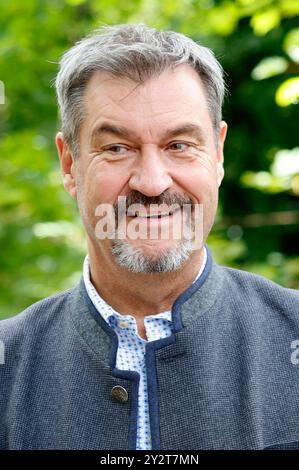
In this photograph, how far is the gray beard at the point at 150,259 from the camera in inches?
75.0

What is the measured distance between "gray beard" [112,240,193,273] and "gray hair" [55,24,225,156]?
335 mm

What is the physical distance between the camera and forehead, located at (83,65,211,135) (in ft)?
6.23

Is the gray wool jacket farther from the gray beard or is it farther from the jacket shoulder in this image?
the gray beard

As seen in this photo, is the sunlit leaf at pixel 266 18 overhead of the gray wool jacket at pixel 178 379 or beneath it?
overhead

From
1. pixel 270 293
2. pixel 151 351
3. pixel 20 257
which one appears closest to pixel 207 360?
pixel 151 351

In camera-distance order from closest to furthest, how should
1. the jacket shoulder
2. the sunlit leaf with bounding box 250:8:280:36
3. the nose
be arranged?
the nose, the jacket shoulder, the sunlit leaf with bounding box 250:8:280:36

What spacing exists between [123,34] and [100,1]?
90.4 inches

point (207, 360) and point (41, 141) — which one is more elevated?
point (41, 141)

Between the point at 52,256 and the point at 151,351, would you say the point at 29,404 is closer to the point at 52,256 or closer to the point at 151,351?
the point at 151,351

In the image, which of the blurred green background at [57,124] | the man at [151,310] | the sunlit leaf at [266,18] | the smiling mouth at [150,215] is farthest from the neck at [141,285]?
the sunlit leaf at [266,18]

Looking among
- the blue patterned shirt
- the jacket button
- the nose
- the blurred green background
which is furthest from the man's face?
the blurred green background

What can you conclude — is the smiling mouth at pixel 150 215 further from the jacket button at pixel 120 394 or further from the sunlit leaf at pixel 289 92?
the sunlit leaf at pixel 289 92

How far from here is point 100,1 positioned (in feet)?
13.8

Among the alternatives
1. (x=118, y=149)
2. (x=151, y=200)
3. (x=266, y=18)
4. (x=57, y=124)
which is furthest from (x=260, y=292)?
(x=57, y=124)
